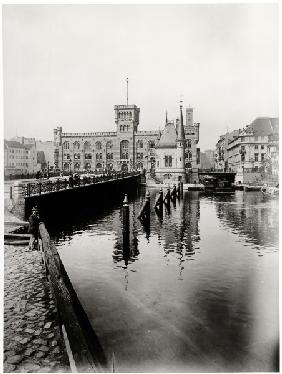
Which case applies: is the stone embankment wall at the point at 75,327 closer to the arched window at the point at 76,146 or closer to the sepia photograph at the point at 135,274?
the sepia photograph at the point at 135,274

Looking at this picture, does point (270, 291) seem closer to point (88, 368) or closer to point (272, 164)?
point (88, 368)

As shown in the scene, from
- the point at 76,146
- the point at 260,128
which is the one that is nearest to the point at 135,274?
the point at 260,128

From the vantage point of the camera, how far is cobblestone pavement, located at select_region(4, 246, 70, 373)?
245 inches

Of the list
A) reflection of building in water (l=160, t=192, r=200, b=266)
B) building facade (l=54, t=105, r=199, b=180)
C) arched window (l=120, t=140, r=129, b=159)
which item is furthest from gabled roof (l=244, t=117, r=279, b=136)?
reflection of building in water (l=160, t=192, r=200, b=266)

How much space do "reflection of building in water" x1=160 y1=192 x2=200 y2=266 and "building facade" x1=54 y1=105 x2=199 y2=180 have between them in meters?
64.4

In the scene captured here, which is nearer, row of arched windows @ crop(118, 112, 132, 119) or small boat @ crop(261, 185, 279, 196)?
small boat @ crop(261, 185, 279, 196)

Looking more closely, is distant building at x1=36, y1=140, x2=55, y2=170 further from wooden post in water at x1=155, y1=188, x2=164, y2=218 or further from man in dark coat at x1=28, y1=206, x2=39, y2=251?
man in dark coat at x1=28, y1=206, x2=39, y2=251

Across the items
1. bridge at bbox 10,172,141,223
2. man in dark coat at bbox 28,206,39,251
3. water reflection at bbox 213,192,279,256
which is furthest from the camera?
bridge at bbox 10,172,141,223

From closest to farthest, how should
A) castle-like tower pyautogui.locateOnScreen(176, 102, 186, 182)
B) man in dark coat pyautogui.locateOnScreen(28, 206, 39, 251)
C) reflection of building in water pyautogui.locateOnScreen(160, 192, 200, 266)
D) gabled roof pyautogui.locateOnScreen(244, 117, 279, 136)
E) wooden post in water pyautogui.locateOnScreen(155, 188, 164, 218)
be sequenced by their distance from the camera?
man in dark coat pyautogui.locateOnScreen(28, 206, 39, 251)
reflection of building in water pyautogui.locateOnScreen(160, 192, 200, 266)
wooden post in water pyautogui.locateOnScreen(155, 188, 164, 218)
castle-like tower pyautogui.locateOnScreen(176, 102, 186, 182)
gabled roof pyautogui.locateOnScreen(244, 117, 279, 136)

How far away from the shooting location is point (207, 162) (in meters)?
188

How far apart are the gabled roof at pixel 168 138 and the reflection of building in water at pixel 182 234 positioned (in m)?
43.8

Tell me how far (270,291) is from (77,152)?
94402 mm

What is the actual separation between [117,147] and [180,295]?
88877 millimetres

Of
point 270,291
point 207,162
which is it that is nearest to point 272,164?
point 270,291
